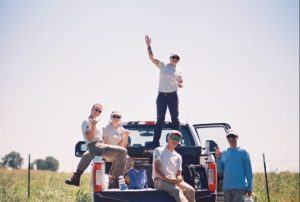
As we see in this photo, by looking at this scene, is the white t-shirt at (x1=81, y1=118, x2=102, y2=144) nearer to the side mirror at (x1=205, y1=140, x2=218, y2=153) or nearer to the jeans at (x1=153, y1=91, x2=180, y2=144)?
the jeans at (x1=153, y1=91, x2=180, y2=144)

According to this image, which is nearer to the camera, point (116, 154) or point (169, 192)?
point (169, 192)

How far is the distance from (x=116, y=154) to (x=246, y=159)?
2.18 m

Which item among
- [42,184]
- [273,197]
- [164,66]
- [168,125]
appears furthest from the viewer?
[42,184]

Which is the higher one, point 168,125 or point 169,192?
point 168,125

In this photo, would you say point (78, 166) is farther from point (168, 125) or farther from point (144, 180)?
point (168, 125)

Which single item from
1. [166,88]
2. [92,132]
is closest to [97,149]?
[92,132]

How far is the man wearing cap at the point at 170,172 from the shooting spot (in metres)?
5.95

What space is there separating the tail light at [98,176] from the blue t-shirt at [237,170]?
2052mm

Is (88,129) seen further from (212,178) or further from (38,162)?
(38,162)

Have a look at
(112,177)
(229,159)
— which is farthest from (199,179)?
(112,177)

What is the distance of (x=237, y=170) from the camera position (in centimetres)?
636

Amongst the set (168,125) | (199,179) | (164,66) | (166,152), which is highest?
(164,66)

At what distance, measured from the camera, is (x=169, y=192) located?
5957 mm

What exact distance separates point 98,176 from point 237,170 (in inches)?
89.0
